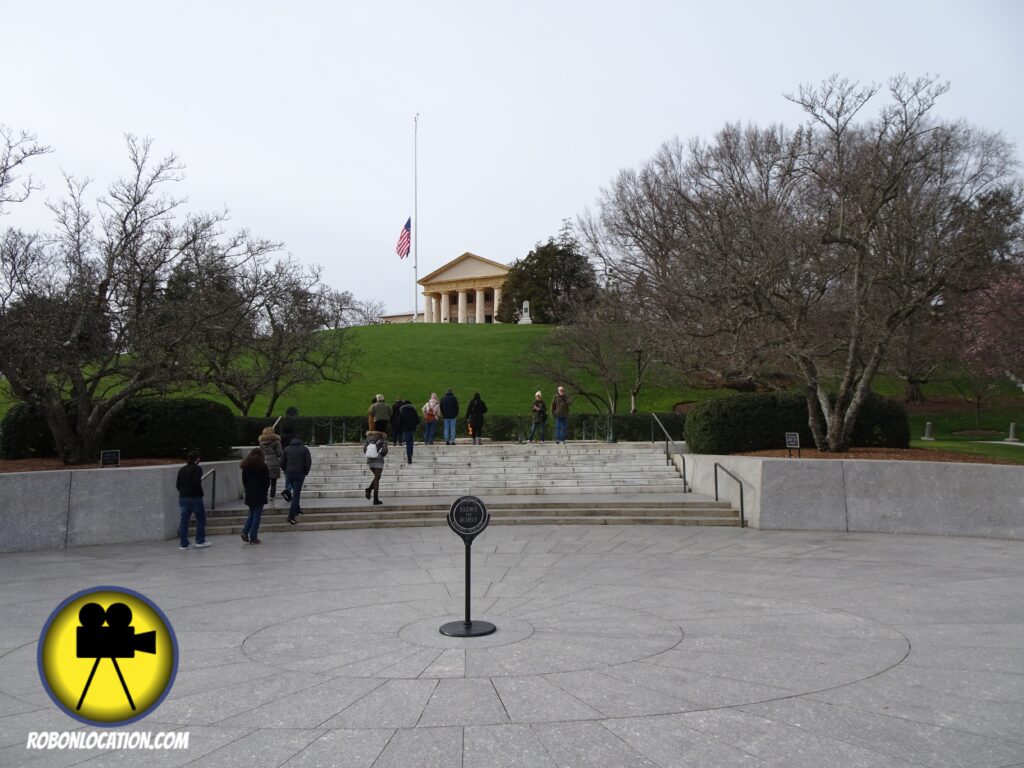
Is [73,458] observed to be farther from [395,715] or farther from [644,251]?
[644,251]

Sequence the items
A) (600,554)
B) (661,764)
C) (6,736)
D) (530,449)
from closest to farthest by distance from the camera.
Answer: (661,764), (6,736), (600,554), (530,449)

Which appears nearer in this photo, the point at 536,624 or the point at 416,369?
the point at 536,624

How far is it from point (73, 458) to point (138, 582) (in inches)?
272

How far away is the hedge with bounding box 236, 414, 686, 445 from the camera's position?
25781 mm

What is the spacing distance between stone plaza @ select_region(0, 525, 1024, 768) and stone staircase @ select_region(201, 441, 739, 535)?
3525mm

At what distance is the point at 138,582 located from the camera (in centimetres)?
970

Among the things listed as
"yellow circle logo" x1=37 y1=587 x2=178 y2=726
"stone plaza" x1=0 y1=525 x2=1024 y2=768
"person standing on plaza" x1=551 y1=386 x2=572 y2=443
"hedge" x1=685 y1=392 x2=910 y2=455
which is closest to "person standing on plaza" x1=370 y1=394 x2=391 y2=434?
"person standing on plaza" x1=551 y1=386 x2=572 y2=443

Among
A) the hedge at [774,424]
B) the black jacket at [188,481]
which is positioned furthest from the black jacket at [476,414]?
the black jacket at [188,481]

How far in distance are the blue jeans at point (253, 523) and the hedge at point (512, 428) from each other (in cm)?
1197

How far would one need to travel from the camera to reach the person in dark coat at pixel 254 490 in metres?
12.8

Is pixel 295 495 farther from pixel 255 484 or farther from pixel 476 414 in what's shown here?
pixel 476 414

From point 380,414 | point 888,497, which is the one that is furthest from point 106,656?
point 380,414

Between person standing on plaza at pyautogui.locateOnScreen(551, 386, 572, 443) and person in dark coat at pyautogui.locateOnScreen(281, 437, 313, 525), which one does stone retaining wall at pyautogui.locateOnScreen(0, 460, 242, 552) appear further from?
person standing on plaza at pyautogui.locateOnScreen(551, 386, 572, 443)

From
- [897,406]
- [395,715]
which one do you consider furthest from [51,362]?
[897,406]
